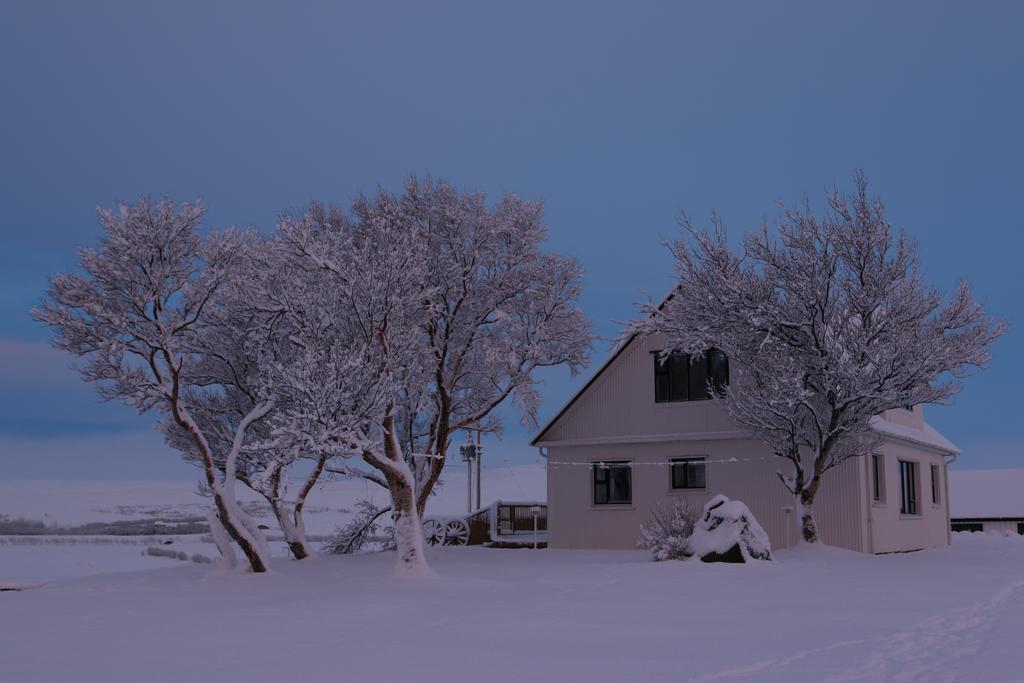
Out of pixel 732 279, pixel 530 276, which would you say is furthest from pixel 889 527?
pixel 530 276

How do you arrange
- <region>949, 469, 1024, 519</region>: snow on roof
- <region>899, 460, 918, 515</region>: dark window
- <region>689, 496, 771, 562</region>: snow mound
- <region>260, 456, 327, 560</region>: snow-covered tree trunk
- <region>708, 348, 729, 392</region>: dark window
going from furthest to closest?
<region>949, 469, 1024, 519</region>: snow on roof < <region>899, 460, 918, 515</region>: dark window < <region>708, 348, 729, 392</region>: dark window < <region>260, 456, 327, 560</region>: snow-covered tree trunk < <region>689, 496, 771, 562</region>: snow mound

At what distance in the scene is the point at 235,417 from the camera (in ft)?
90.6

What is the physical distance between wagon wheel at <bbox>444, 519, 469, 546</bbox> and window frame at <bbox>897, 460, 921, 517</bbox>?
14747 millimetres

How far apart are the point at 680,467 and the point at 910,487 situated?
8.78 m

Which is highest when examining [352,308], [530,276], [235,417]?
[530,276]

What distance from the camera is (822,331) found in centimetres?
2533

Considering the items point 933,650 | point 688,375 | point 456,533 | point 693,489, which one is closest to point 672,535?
point 693,489

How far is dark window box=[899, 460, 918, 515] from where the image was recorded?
3272 centimetres

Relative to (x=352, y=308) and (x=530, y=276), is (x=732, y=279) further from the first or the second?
(x=352, y=308)

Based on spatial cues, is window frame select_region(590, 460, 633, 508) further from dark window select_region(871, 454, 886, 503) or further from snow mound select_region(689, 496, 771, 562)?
snow mound select_region(689, 496, 771, 562)

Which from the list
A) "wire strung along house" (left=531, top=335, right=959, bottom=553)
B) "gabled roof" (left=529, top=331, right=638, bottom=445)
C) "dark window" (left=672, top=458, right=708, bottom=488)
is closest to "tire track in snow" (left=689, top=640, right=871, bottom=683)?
"wire strung along house" (left=531, top=335, right=959, bottom=553)

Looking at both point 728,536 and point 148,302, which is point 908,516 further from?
point 148,302

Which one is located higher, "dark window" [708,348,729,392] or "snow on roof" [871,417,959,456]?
"dark window" [708,348,729,392]

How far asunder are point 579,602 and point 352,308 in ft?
26.4
